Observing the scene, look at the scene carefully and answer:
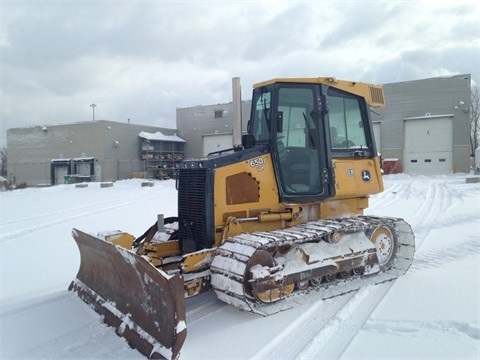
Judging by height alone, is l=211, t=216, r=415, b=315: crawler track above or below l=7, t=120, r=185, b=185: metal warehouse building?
below

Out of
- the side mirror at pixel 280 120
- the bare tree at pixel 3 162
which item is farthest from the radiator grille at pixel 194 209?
the bare tree at pixel 3 162

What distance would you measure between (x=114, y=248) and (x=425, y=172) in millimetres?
35626

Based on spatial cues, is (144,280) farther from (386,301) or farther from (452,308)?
(452,308)

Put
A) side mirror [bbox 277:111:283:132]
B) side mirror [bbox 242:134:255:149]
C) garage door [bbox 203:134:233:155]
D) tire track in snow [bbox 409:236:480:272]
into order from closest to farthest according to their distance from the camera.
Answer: side mirror [bbox 277:111:283:132] → side mirror [bbox 242:134:255:149] → tire track in snow [bbox 409:236:480:272] → garage door [bbox 203:134:233:155]

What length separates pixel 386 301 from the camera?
5051 mm

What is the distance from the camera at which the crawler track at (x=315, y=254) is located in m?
4.54

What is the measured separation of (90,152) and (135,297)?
38.2 metres

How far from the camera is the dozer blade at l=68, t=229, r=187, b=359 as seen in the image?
12.2ft

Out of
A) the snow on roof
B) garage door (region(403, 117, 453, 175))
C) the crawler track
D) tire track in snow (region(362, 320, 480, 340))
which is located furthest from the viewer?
the snow on roof

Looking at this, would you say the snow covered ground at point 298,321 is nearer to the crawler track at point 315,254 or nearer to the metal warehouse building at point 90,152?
the crawler track at point 315,254

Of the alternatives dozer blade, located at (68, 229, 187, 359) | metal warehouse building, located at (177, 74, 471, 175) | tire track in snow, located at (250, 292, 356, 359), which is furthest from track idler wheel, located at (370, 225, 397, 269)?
metal warehouse building, located at (177, 74, 471, 175)

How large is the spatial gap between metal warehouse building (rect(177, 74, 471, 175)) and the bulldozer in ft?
90.5

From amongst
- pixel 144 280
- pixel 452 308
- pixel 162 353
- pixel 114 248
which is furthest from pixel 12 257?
pixel 452 308

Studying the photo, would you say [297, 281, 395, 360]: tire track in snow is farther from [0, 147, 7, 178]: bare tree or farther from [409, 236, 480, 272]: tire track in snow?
[0, 147, 7, 178]: bare tree
